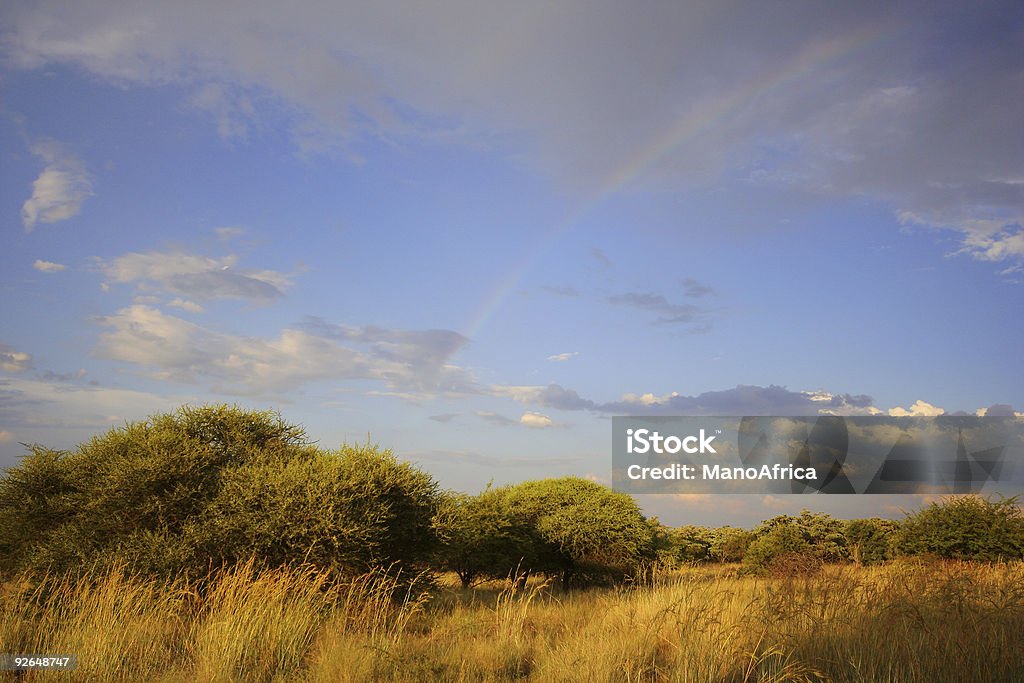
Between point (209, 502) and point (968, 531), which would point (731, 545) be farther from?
point (209, 502)

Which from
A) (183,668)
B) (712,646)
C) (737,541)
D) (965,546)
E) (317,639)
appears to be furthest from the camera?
(737,541)

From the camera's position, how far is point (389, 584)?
1404cm

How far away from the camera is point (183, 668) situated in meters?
8.05

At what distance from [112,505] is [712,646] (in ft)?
45.6

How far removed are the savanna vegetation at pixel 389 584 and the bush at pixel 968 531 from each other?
63mm

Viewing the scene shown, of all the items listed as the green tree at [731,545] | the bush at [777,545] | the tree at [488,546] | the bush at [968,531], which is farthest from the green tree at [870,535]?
the tree at [488,546]

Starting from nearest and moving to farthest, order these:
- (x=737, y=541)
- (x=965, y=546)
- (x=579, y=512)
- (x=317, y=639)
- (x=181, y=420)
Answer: (x=317, y=639) → (x=181, y=420) → (x=965, y=546) → (x=579, y=512) → (x=737, y=541)

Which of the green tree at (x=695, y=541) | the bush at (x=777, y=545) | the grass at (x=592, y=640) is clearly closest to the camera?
the grass at (x=592, y=640)

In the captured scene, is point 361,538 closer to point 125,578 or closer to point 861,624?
point 125,578

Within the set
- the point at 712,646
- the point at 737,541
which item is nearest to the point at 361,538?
the point at 712,646

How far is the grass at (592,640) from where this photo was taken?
7.14 meters

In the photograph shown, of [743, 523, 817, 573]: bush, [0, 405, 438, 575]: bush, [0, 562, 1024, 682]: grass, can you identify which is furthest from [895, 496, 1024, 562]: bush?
[0, 405, 438, 575]: bush

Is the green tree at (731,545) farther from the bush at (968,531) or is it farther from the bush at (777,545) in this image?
the bush at (968,531)

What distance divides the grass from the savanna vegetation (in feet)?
0.12
